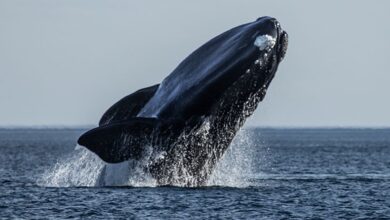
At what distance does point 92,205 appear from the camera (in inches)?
1208

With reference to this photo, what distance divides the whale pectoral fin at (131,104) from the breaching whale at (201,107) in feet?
1.31

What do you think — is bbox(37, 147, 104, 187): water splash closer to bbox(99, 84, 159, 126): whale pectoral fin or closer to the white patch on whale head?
bbox(99, 84, 159, 126): whale pectoral fin

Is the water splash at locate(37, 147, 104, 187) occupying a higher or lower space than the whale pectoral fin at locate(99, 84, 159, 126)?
lower

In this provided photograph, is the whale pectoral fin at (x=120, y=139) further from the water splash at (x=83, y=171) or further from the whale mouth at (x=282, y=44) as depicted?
the whale mouth at (x=282, y=44)

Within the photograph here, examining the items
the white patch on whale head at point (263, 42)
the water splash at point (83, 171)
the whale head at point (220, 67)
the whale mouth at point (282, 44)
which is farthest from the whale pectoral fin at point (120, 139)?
the whale mouth at point (282, 44)

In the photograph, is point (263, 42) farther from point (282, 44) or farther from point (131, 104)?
point (131, 104)

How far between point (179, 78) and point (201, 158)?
2162 millimetres

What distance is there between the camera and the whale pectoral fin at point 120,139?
27.7 metres

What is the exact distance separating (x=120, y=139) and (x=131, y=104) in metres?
2.79

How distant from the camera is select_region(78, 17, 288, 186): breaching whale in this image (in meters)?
27.6

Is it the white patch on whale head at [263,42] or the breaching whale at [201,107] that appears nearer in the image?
the white patch on whale head at [263,42]

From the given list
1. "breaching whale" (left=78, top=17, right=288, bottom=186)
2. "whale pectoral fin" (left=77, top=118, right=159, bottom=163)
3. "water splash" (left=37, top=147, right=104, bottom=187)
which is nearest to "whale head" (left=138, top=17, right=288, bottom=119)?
"breaching whale" (left=78, top=17, right=288, bottom=186)

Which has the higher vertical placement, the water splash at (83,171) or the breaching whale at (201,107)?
the breaching whale at (201,107)

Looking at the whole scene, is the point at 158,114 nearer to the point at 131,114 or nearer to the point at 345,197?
the point at 131,114
